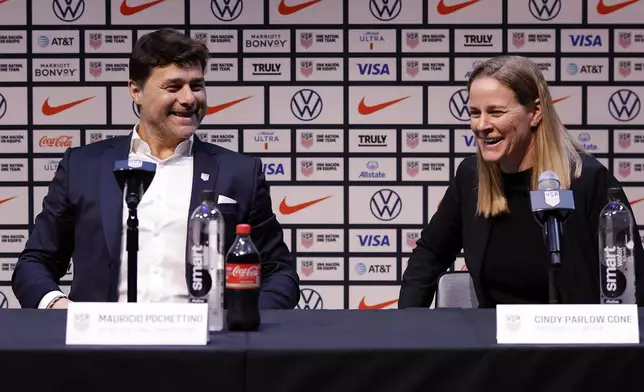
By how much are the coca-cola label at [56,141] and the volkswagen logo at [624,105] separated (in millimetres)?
3032

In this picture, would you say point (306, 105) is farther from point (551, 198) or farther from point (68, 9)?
point (551, 198)

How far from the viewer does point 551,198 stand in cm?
166

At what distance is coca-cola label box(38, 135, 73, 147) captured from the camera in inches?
182

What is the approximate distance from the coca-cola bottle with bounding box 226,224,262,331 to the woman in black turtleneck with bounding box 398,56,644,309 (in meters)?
0.88

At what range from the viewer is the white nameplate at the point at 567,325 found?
57.6 inches

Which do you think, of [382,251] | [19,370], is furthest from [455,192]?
[382,251]

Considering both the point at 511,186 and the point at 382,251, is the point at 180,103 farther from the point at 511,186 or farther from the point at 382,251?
the point at 382,251

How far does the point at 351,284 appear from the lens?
464 cm

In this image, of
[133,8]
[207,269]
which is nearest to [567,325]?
[207,269]

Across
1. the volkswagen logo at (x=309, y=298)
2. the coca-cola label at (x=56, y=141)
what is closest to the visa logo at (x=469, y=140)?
the volkswagen logo at (x=309, y=298)

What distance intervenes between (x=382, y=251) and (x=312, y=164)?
627 mm

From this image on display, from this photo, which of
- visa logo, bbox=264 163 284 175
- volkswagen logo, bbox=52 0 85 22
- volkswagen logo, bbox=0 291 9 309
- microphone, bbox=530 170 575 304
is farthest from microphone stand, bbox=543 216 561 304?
volkswagen logo, bbox=0 291 9 309

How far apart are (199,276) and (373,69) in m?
3.18

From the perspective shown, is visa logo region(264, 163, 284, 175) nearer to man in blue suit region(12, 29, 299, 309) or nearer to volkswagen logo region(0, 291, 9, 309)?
volkswagen logo region(0, 291, 9, 309)
